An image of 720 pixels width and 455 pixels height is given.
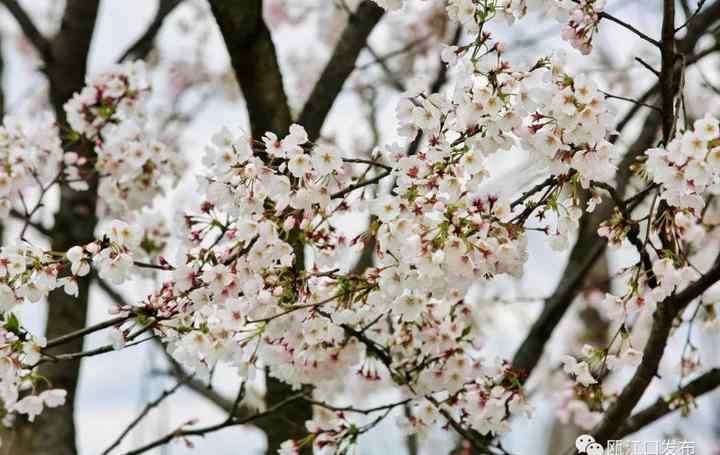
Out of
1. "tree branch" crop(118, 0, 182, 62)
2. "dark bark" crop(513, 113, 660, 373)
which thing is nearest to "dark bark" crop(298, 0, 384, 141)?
"tree branch" crop(118, 0, 182, 62)

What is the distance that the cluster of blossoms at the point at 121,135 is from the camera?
274cm

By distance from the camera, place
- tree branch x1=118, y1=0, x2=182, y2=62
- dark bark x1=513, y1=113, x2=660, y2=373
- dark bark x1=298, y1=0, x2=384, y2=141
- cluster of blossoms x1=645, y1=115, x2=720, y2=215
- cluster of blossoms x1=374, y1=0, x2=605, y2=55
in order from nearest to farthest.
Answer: cluster of blossoms x1=645, y1=115, x2=720, y2=215 → cluster of blossoms x1=374, y1=0, x2=605, y2=55 → dark bark x1=298, y1=0, x2=384, y2=141 → dark bark x1=513, y1=113, x2=660, y2=373 → tree branch x1=118, y1=0, x2=182, y2=62

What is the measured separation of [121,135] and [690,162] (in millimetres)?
1925

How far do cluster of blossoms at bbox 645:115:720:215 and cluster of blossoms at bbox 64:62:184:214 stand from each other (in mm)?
1744

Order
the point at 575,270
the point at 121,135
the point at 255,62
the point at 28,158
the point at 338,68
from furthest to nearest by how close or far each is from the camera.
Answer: the point at 575,270, the point at 338,68, the point at 121,135, the point at 255,62, the point at 28,158

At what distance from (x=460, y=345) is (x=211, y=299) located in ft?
2.53

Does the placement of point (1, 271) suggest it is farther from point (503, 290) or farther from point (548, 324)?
point (503, 290)

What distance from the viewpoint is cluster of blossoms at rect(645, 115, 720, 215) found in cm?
143

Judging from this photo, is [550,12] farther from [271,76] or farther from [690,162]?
[271,76]

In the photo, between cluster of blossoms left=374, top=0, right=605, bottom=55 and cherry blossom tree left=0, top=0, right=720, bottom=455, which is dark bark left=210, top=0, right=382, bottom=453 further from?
cluster of blossoms left=374, top=0, right=605, bottom=55

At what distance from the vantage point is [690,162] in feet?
4.77

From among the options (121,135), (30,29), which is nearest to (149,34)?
(30,29)

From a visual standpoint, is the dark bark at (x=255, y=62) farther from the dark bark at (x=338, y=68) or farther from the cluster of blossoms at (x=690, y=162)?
the cluster of blossoms at (x=690, y=162)

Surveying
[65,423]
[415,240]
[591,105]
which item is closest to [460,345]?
[415,240]
